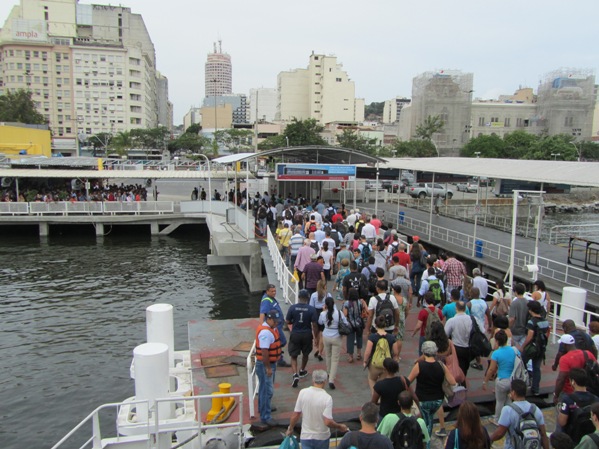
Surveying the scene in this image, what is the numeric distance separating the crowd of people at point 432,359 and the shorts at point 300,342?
2cm

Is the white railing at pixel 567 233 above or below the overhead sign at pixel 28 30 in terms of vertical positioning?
below

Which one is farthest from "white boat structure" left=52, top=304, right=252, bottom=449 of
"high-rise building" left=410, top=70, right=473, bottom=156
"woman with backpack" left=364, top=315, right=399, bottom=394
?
"high-rise building" left=410, top=70, right=473, bottom=156

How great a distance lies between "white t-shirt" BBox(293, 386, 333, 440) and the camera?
5.61 meters

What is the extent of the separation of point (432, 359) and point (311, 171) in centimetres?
1776

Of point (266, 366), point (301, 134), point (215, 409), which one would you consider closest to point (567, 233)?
point (266, 366)

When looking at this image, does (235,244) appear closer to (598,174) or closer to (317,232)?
(317,232)

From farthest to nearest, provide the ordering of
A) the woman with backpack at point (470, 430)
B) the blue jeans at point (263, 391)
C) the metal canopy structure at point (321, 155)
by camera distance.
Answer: the metal canopy structure at point (321, 155), the blue jeans at point (263, 391), the woman with backpack at point (470, 430)

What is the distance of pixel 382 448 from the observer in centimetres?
461

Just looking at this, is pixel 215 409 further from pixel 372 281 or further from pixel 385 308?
pixel 372 281

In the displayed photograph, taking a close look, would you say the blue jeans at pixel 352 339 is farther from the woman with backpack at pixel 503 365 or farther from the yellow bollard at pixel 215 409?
the woman with backpack at pixel 503 365

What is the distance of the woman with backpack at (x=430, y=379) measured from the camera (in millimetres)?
5996

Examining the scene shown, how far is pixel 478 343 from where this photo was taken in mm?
7504

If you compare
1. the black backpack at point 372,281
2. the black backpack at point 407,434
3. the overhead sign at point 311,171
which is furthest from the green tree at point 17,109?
the black backpack at point 407,434

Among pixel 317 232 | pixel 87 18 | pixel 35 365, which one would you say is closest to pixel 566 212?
pixel 317 232
